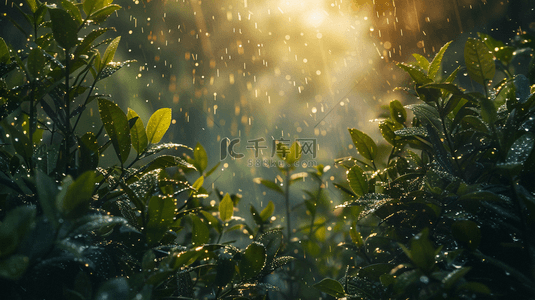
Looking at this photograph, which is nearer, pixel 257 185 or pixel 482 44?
pixel 482 44

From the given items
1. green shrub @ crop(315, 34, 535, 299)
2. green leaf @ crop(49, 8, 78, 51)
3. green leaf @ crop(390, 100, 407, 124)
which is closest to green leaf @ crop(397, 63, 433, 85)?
green shrub @ crop(315, 34, 535, 299)

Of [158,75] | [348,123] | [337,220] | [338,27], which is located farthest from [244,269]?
[158,75]

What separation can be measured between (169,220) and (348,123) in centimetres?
77

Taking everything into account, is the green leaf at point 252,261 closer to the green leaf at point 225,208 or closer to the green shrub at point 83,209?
the green shrub at point 83,209

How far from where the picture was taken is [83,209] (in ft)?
0.67

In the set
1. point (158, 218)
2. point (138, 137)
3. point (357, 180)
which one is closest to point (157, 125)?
point (138, 137)

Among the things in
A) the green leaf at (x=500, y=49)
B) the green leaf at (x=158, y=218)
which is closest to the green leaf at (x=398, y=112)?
the green leaf at (x=500, y=49)

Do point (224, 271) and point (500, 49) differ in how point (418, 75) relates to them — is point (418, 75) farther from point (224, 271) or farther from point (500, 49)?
point (224, 271)

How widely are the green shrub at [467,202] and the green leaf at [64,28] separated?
0.35 meters

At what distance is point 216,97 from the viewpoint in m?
1.08

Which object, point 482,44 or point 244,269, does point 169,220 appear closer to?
point 244,269

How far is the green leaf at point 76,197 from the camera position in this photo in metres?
0.20

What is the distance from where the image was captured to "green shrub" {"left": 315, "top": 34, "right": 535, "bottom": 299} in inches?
9.5

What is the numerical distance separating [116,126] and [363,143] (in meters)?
0.35
